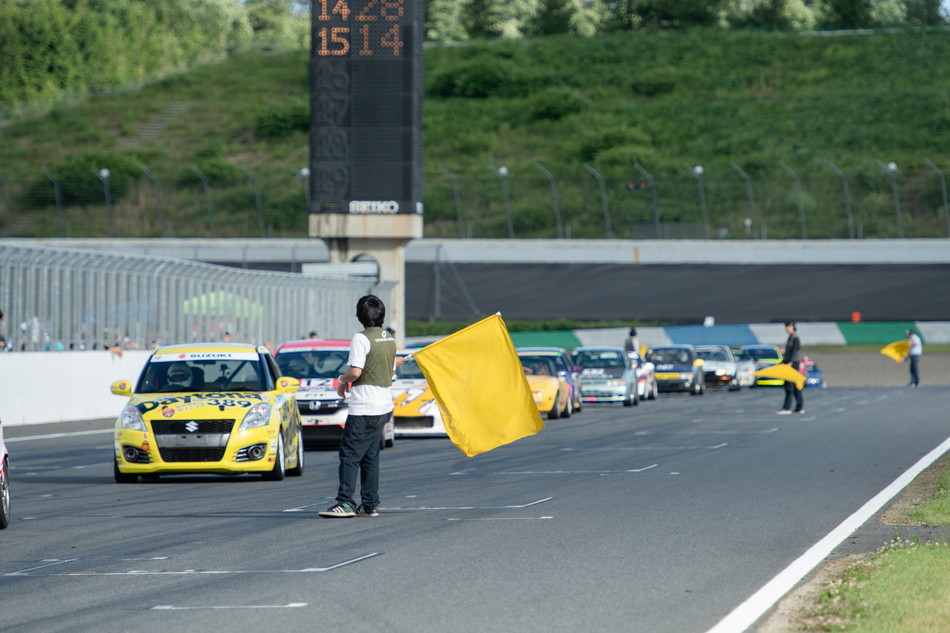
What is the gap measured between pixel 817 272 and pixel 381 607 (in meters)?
53.7

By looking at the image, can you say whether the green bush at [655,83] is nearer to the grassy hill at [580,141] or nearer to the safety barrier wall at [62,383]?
the grassy hill at [580,141]

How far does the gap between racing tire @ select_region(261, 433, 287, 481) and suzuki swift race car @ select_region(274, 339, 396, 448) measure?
4290 millimetres

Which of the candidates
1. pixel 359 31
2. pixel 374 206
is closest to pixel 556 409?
pixel 374 206

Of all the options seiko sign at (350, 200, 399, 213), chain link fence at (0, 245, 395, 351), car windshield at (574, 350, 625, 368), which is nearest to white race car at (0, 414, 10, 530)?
chain link fence at (0, 245, 395, 351)

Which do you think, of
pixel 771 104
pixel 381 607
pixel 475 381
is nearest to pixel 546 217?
pixel 771 104

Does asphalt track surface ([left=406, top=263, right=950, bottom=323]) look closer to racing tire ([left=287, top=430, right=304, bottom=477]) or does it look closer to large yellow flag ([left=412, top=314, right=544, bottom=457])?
racing tire ([left=287, top=430, right=304, bottom=477])

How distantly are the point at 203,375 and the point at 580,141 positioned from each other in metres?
74.3

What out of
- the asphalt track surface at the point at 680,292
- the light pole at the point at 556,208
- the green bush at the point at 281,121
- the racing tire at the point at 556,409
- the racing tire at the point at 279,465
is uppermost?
the green bush at the point at 281,121

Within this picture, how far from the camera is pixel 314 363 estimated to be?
22672 millimetres

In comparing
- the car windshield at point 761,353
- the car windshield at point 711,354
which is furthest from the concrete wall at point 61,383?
the car windshield at point 761,353

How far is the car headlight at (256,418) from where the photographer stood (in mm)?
15680

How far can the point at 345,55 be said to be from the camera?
39594 millimetres

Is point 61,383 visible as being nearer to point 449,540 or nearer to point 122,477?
point 122,477

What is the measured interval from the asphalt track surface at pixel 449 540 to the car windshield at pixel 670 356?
72.6ft
